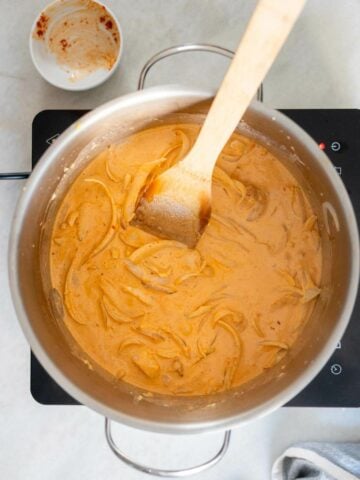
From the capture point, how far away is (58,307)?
1224 millimetres

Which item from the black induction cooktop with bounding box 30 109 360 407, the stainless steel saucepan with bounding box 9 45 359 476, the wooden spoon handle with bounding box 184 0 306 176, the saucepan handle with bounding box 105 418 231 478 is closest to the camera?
the wooden spoon handle with bounding box 184 0 306 176

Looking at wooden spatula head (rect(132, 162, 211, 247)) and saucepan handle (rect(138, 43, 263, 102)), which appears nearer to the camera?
wooden spatula head (rect(132, 162, 211, 247))

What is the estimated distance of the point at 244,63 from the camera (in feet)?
3.10

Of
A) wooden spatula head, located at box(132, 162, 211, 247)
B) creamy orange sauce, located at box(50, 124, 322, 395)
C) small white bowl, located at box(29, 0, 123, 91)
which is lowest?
creamy orange sauce, located at box(50, 124, 322, 395)

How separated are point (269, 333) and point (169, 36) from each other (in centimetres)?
77

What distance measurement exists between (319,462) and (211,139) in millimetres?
762

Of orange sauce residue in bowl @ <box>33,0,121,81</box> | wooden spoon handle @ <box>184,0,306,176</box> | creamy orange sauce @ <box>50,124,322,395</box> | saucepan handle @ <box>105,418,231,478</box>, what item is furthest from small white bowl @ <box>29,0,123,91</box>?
saucepan handle @ <box>105,418,231,478</box>

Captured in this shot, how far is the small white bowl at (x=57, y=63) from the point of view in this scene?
4.42ft

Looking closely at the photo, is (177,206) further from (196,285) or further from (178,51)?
(178,51)

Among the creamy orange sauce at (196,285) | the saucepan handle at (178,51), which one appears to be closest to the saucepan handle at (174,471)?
the creamy orange sauce at (196,285)

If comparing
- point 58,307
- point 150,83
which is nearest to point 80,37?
point 150,83

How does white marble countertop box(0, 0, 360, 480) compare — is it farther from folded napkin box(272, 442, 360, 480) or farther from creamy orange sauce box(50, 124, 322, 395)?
creamy orange sauce box(50, 124, 322, 395)

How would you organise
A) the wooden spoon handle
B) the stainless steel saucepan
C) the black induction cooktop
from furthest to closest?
the black induction cooktop
the stainless steel saucepan
the wooden spoon handle

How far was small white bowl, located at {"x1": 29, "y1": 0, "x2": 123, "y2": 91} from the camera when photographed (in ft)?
4.42
